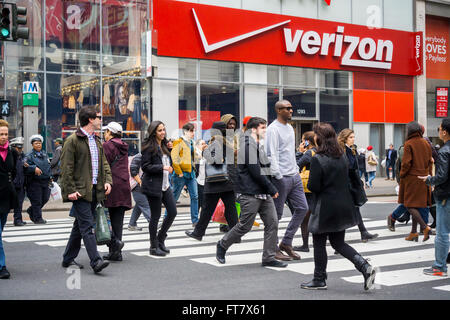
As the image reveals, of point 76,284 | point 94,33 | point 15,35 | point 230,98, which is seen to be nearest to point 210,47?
point 230,98

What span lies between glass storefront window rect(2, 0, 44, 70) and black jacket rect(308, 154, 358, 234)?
1635 centimetres

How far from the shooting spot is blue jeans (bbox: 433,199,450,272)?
278 inches

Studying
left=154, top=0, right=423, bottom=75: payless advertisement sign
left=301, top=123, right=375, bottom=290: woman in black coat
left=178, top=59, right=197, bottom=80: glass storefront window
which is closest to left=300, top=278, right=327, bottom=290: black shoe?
left=301, top=123, right=375, bottom=290: woman in black coat

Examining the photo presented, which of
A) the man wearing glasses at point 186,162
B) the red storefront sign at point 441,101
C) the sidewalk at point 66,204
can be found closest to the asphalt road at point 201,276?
the man wearing glasses at point 186,162

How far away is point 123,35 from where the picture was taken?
911 inches

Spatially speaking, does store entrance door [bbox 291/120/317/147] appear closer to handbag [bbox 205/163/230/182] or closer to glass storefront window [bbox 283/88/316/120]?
glass storefront window [bbox 283/88/316/120]

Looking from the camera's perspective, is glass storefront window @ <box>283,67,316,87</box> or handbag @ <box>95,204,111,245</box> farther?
glass storefront window @ <box>283,67,316,87</box>

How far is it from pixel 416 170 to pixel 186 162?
13.5ft

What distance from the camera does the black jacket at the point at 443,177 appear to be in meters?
7.04

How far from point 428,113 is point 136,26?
17950 mm

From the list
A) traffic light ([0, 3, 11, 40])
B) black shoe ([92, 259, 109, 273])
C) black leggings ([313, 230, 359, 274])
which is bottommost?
black shoe ([92, 259, 109, 273])

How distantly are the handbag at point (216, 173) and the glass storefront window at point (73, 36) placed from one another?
44.3 ft

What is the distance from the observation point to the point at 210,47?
81.4 ft

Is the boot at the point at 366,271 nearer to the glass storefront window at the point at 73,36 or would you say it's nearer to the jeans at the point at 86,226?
the jeans at the point at 86,226
